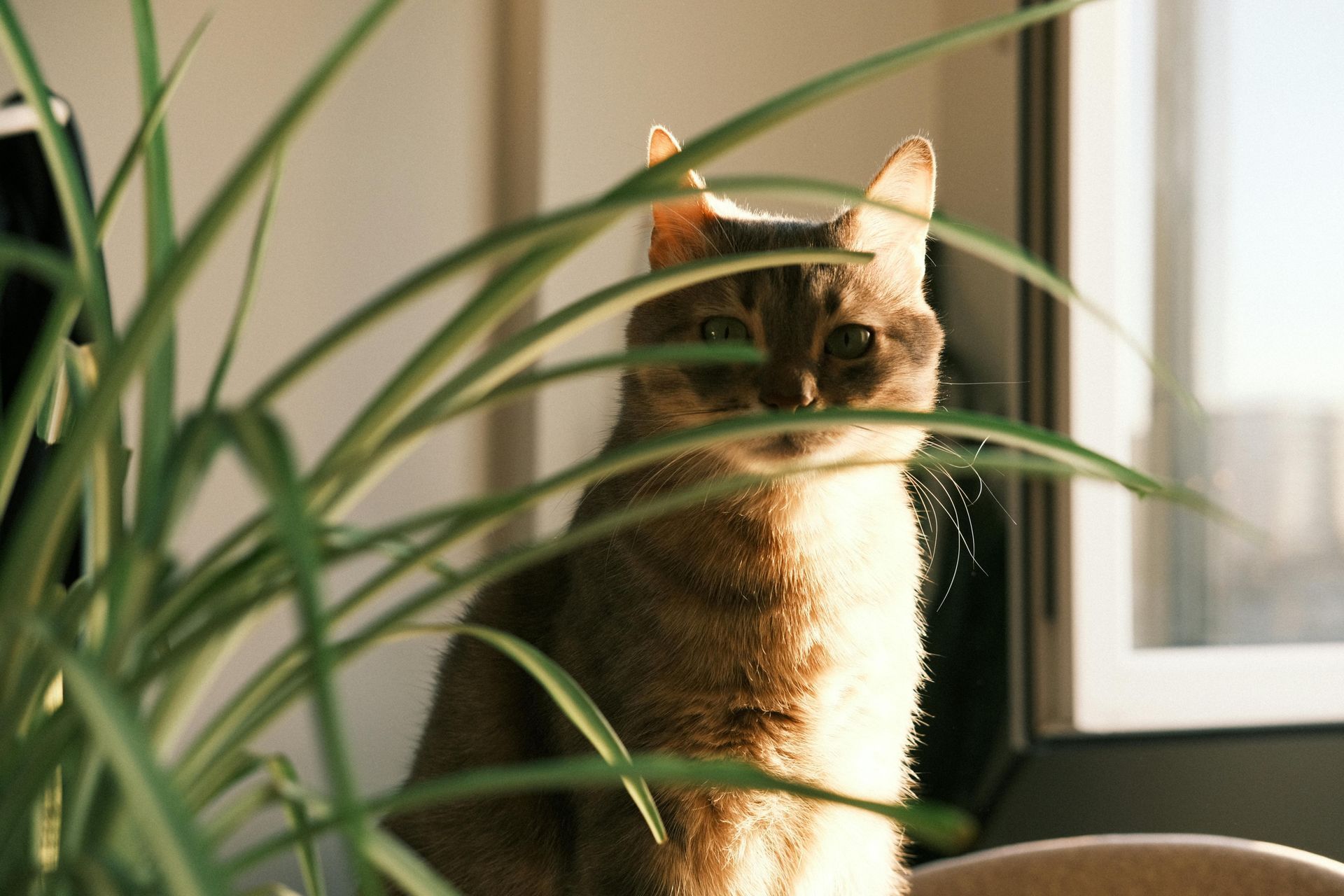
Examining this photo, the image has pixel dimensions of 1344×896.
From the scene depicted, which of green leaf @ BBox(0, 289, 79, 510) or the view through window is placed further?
the view through window

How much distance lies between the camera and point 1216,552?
164 centimetres

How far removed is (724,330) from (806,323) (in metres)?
0.07

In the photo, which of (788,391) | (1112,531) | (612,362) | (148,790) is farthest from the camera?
(1112,531)

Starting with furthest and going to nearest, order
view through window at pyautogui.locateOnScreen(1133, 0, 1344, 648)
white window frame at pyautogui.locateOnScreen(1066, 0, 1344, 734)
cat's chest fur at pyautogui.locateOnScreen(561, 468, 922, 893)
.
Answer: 1. view through window at pyautogui.locateOnScreen(1133, 0, 1344, 648)
2. white window frame at pyautogui.locateOnScreen(1066, 0, 1344, 734)
3. cat's chest fur at pyautogui.locateOnScreen(561, 468, 922, 893)

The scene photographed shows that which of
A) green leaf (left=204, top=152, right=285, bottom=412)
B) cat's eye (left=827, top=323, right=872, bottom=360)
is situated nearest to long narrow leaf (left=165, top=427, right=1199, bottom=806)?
green leaf (left=204, top=152, right=285, bottom=412)

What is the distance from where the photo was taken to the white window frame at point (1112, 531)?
1.43 metres

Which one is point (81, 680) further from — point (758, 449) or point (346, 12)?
point (346, 12)

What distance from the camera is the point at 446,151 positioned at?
1.67 meters

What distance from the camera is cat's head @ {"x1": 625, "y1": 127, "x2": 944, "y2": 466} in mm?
890

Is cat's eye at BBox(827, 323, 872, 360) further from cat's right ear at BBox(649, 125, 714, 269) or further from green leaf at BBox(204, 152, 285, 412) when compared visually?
green leaf at BBox(204, 152, 285, 412)

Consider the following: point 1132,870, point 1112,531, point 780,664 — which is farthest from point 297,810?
point 1112,531

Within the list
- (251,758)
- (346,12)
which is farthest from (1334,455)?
(251,758)

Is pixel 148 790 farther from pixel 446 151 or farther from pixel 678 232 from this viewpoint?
pixel 446 151

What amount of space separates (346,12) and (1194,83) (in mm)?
1240
